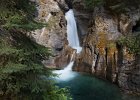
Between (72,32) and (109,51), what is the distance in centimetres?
603

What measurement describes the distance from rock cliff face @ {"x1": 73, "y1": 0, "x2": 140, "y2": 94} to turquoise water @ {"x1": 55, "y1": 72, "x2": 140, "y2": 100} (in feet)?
2.80

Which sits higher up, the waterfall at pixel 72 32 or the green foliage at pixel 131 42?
the waterfall at pixel 72 32

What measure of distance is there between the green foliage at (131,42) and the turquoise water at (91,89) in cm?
255

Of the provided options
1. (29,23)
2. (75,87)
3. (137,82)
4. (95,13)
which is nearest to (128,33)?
(95,13)

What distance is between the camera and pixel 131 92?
1639 cm

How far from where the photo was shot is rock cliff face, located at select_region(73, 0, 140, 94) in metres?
17.3

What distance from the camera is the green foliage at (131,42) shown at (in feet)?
56.7

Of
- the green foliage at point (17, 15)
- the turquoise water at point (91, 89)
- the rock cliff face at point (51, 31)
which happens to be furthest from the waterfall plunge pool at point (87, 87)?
the green foliage at point (17, 15)

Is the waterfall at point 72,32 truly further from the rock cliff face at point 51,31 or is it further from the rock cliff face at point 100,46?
the rock cliff face at point 51,31

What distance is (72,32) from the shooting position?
2417 centimetres

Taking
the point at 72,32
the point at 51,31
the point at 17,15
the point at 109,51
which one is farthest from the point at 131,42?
the point at 17,15

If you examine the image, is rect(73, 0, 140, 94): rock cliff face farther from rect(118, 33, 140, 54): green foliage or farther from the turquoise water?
the turquoise water

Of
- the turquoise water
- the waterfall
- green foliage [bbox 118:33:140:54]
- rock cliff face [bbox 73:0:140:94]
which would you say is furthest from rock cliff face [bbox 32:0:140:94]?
the turquoise water

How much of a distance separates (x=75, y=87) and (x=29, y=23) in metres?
9.28
